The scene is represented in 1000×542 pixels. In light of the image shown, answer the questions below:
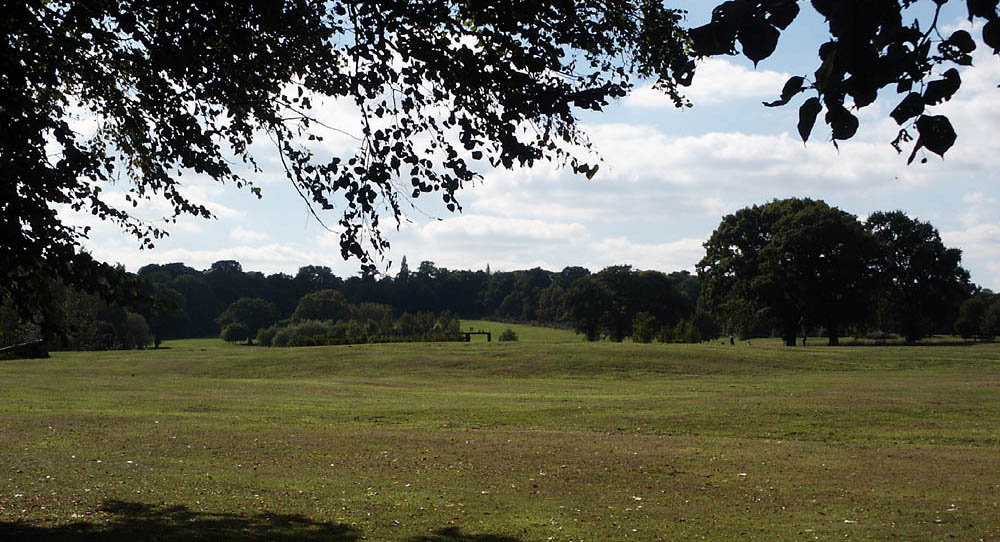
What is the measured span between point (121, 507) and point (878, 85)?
30.6 feet

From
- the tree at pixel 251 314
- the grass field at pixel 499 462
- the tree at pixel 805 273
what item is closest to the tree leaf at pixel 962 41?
the grass field at pixel 499 462

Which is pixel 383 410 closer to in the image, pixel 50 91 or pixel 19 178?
pixel 50 91

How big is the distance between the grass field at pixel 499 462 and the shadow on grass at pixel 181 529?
0.04 meters

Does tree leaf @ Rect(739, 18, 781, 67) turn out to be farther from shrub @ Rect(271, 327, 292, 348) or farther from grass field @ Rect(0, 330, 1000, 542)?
shrub @ Rect(271, 327, 292, 348)

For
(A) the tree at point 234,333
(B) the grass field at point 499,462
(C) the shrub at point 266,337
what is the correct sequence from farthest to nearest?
(A) the tree at point 234,333 < (C) the shrub at point 266,337 < (B) the grass field at point 499,462

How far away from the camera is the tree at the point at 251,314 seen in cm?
10781

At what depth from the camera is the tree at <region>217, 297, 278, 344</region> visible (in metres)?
108

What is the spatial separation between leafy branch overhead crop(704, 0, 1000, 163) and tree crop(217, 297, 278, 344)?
108m

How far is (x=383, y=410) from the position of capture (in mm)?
23031

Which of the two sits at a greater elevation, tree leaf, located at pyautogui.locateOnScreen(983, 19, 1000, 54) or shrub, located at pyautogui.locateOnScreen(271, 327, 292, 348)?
tree leaf, located at pyautogui.locateOnScreen(983, 19, 1000, 54)

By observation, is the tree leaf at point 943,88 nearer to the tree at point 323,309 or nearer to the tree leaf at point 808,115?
the tree leaf at point 808,115

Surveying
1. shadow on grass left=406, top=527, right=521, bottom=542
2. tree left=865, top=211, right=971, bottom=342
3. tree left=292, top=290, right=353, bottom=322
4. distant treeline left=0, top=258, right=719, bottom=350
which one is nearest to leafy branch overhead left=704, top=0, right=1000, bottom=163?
shadow on grass left=406, top=527, right=521, bottom=542

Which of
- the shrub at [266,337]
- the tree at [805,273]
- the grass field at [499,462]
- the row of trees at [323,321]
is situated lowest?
the grass field at [499,462]

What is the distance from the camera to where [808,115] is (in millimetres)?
4152
